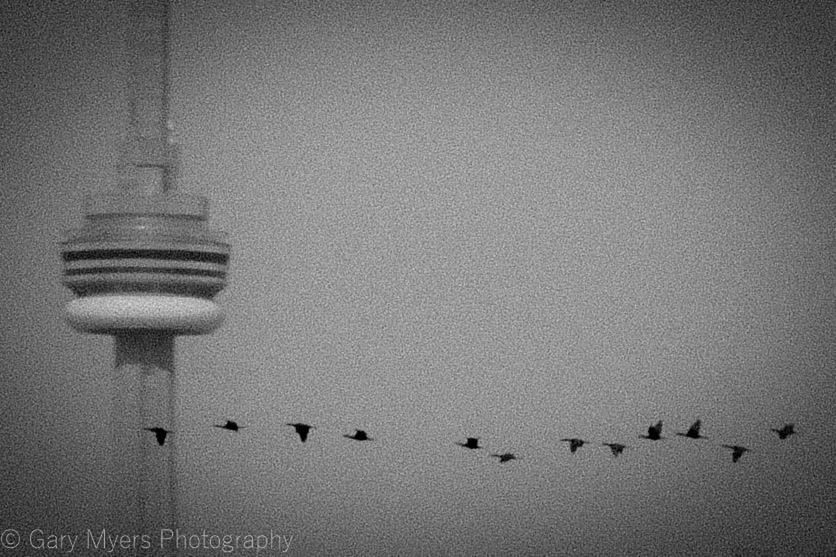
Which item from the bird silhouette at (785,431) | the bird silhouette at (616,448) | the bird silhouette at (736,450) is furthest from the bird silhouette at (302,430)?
the bird silhouette at (785,431)

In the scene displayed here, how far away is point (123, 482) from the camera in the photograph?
14.8 feet

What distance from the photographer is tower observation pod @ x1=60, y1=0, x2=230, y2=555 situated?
4.09 meters

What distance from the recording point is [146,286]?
4090mm

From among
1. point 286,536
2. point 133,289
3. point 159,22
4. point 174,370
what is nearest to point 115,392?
point 174,370

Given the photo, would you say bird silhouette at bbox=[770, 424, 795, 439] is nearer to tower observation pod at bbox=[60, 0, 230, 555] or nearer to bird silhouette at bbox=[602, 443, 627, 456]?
bird silhouette at bbox=[602, 443, 627, 456]

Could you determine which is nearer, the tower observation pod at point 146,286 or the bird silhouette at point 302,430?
the tower observation pod at point 146,286

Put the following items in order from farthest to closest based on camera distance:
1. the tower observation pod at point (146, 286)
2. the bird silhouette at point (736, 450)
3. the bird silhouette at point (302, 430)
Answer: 1. the bird silhouette at point (736, 450)
2. the bird silhouette at point (302, 430)
3. the tower observation pod at point (146, 286)

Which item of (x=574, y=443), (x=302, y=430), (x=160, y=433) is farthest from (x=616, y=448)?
(x=160, y=433)

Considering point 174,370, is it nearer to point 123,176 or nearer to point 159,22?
point 123,176

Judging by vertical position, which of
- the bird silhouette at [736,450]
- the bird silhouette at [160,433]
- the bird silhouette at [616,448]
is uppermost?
the bird silhouette at [160,433]

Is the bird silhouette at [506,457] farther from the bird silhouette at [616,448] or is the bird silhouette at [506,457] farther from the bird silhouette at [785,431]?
the bird silhouette at [785,431]

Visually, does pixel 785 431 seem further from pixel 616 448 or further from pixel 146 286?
pixel 146 286

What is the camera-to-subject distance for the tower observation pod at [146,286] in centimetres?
409

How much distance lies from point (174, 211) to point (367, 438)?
103 centimetres
